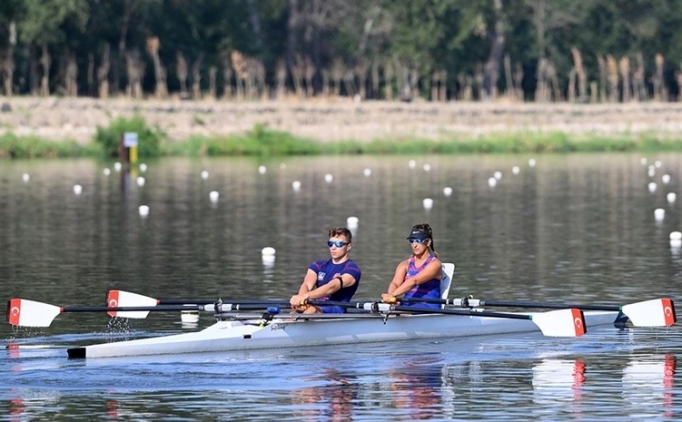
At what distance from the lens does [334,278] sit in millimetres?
18703

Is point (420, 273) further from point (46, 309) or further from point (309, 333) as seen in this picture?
point (46, 309)

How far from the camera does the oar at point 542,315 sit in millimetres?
17734

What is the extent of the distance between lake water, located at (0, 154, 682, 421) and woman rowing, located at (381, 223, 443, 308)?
2.64ft

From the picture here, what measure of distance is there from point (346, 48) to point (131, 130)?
28319mm

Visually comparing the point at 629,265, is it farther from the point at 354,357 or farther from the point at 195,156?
the point at 195,156

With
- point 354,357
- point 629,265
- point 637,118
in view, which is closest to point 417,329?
point 354,357

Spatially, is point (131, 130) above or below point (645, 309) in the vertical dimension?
above

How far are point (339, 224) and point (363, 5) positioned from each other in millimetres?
57914

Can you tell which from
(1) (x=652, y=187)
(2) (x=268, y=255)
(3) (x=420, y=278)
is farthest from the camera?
(1) (x=652, y=187)

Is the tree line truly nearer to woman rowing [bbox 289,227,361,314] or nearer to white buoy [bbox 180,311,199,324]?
white buoy [bbox 180,311,199,324]

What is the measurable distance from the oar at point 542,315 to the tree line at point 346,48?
5509 cm

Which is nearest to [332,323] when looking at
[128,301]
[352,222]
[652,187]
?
[128,301]

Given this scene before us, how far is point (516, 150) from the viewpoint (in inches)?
2776

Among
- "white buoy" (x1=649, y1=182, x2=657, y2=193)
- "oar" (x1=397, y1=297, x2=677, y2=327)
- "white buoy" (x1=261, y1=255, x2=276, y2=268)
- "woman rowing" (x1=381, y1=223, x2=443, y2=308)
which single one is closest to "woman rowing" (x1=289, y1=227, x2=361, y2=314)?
"woman rowing" (x1=381, y1=223, x2=443, y2=308)
